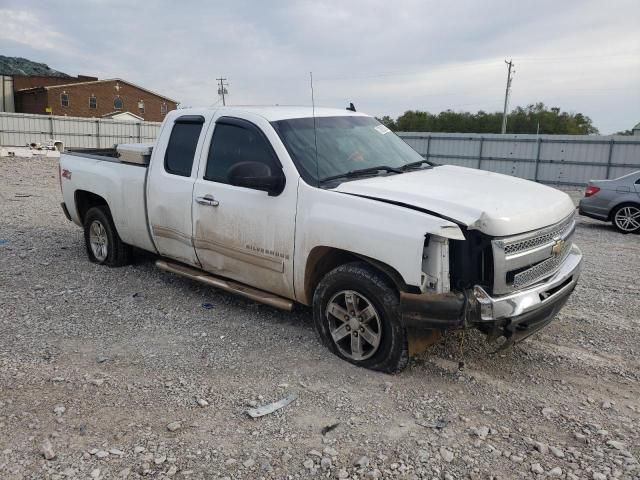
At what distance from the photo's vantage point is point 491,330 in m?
3.45

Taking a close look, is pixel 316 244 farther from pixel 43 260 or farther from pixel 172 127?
pixel 43 260

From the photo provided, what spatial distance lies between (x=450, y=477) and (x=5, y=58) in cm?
13539

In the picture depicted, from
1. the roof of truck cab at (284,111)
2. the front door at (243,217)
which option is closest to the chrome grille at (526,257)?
the front door at (243,217)

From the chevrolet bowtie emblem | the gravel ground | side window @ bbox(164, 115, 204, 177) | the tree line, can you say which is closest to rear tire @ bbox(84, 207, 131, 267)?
the gravel ground

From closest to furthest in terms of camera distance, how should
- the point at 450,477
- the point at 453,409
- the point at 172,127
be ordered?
the point at 450,477
the point at 453,409
the point at 172,127

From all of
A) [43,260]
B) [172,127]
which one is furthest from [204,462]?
A: [43,260]

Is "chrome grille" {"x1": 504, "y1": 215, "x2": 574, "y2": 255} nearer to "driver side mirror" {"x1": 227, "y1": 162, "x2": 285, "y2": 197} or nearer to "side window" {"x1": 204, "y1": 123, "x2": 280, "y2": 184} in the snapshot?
"driver side mirror" {"x1": 227, "y1": 162, "x2": 285, "y2": 197}

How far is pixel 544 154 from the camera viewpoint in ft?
74.4

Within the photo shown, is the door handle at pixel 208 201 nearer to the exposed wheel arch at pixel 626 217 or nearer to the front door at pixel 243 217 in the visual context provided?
the front door at pixel 243 217

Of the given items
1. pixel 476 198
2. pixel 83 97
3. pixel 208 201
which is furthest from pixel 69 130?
pixel 476 198

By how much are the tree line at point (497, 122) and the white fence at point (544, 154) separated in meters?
36.7

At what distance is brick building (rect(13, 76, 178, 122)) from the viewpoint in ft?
164

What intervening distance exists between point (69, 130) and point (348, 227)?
32.1 m

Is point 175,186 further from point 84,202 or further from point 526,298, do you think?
point 526,298
